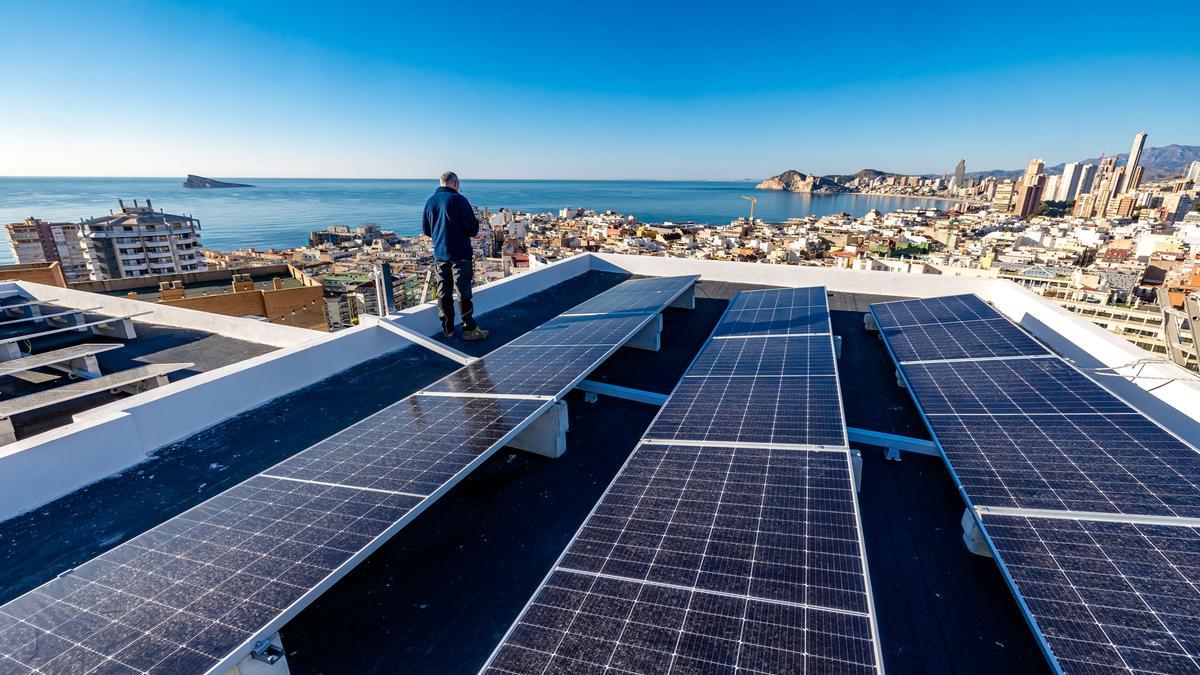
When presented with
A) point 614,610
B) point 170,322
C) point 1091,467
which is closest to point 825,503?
point 614,610

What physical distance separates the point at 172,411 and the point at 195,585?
420 cm

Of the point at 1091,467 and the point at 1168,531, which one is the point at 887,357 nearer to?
the point at 1091,467

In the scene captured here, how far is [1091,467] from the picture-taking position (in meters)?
4.12

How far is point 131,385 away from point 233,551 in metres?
7.63

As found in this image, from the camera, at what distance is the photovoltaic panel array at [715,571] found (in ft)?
7.92

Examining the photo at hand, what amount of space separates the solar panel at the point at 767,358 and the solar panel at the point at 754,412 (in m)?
0.27

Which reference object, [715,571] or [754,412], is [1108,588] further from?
[754,412]

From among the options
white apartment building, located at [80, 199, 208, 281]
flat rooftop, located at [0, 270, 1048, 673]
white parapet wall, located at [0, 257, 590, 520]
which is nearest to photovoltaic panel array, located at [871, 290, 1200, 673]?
flat rooftop, located at [0, 270, 1048, 673]

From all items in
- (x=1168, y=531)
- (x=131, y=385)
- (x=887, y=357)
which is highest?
(x=1168, y=531)

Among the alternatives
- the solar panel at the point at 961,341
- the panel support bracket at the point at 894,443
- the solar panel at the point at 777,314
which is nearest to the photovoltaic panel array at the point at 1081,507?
the panel support bracket at the point at 894,443

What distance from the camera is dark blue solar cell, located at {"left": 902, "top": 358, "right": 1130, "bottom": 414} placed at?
5.24 metres

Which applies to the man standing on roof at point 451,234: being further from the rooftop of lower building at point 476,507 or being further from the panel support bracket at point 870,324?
the panel support bracket at point 870,324

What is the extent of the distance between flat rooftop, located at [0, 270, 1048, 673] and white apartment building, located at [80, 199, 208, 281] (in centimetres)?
6548

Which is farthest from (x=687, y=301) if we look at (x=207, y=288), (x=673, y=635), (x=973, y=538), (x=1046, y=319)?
(x=207, y=288)
